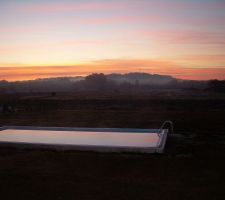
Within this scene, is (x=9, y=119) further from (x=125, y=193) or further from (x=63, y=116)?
(x=125, y=193)

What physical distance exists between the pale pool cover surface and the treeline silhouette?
93.0 ft

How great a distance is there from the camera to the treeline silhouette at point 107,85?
5212cm

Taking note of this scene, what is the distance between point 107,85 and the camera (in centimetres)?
6184

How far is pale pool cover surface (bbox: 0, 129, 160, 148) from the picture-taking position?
796 centimetres

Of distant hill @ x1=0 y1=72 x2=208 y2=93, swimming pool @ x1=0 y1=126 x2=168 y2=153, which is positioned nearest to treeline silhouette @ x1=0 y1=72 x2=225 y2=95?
distant hill @ x1=0 y1=72 x2=208 y2=93

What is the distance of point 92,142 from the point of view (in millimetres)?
8070

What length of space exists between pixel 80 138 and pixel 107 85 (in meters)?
53.3

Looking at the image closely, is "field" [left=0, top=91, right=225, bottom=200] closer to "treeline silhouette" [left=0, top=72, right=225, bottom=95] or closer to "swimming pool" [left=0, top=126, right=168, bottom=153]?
"swimming pool" [left=0, top=126, right=168, bottom=153]

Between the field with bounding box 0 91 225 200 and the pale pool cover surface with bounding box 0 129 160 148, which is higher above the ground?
the pale pool cover surface with bounding box 0 129 160 148

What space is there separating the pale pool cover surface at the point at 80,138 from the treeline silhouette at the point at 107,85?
28.3 m

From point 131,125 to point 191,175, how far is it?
18.5 ft

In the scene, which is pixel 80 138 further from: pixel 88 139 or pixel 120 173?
pixel 120 173

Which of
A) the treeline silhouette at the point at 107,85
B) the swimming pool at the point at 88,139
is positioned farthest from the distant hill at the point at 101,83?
the swimming pool at the point at 88,139

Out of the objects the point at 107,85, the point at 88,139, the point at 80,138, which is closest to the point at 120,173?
the point at 88,139
